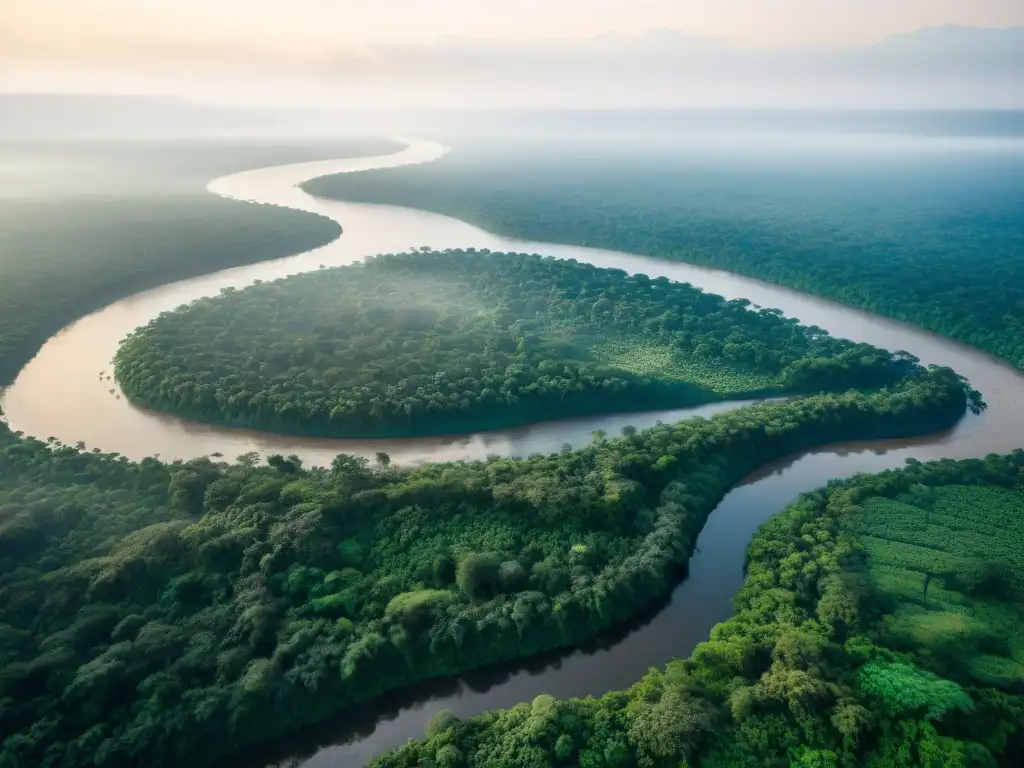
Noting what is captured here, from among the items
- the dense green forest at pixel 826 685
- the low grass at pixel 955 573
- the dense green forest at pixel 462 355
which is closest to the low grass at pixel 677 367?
the dense green forest at pixel 462 355

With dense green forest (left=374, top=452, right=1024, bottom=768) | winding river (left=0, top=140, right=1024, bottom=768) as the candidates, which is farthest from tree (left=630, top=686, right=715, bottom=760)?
winding river (left=0, top=140, right=1024, bottom=768)

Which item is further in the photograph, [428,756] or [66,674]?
[66,674]

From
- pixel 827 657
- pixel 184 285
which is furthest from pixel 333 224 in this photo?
pixel 827 657

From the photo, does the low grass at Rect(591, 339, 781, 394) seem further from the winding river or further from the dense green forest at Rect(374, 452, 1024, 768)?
the dense green forest at Rect(374, 452, 1024, 768)

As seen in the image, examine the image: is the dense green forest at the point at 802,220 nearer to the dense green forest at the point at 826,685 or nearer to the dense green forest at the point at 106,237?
the dense green forest at the point at 106,237

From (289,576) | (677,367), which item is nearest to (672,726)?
(289,576)

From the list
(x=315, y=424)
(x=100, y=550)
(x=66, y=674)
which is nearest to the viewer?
(x=66, y=674)

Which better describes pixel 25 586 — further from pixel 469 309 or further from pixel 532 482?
pixel 469 309
